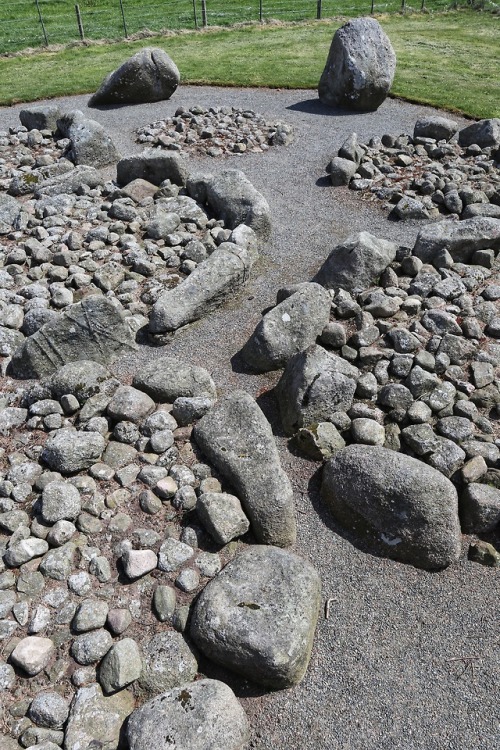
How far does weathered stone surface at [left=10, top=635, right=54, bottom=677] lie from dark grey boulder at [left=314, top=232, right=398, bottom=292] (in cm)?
691

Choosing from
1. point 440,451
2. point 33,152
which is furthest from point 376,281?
point 33,152

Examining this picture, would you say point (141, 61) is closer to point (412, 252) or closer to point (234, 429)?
point (412, 252)

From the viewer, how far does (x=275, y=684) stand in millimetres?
Answer: 5395

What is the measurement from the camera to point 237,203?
1239 centimetres

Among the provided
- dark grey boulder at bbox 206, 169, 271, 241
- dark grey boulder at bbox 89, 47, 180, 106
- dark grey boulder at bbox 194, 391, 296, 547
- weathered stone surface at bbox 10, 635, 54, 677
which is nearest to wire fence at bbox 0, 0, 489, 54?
dark grey boulder at bbox 89, 47, 180, 106

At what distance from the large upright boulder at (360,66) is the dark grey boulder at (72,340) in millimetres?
13032

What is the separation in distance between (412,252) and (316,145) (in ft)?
22.7

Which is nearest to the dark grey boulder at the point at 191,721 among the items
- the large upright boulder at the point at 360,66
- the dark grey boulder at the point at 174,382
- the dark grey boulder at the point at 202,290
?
the dark grey boulder at the point at 174,382

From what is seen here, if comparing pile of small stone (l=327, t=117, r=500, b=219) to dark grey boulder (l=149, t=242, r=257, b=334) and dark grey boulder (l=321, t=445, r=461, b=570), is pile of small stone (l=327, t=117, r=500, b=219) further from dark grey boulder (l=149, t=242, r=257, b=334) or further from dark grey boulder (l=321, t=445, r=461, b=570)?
dark grey boulder (l=321, t=445, r=461, b=570)

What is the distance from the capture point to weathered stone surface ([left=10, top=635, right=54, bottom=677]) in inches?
209

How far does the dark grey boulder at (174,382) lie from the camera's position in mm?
8055

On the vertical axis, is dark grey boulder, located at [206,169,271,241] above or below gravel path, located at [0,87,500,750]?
above

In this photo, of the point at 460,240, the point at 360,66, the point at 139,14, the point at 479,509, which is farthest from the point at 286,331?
the point at 139,14

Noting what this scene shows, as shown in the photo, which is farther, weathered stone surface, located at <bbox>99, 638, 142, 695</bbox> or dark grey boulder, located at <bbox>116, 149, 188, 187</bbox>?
dark grey boulder, located at <bbox>116, 149, 188, 187</bbox>
